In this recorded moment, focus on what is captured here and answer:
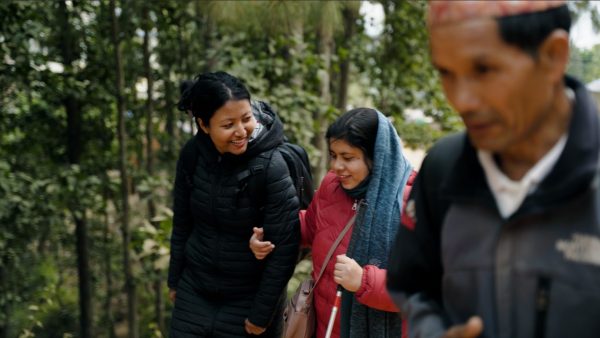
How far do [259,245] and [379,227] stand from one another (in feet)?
1.81

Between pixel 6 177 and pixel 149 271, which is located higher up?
pixel 6 177

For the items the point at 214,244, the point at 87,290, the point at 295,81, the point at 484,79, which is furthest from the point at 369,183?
the point at 87,290

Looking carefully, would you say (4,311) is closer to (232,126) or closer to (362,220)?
(232,126)

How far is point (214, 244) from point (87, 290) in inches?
197

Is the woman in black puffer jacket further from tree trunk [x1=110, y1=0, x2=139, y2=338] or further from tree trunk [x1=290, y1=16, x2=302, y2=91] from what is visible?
tree trunk [x1=110, y1=0, x2=139, y2=338]

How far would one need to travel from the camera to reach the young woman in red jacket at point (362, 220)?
2.17m

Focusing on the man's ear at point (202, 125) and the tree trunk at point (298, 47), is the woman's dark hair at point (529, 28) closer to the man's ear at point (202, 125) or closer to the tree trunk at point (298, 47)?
the man's ear at point (202, 125)

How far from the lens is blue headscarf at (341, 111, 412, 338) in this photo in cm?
222

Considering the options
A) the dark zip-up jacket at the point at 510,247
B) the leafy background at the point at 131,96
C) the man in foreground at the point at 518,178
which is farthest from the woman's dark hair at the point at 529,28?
the leafy background at the point at 131,96

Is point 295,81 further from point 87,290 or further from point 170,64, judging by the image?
point 87,290

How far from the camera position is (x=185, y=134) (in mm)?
7230

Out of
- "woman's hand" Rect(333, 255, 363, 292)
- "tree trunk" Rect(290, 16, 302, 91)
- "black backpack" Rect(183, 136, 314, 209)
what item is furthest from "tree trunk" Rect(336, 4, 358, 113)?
"woman's hand" Rect(333, 255, 363, 292)

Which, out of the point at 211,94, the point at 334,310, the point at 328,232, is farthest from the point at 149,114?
the point at 334,310

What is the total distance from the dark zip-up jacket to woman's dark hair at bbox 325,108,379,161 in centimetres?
106
